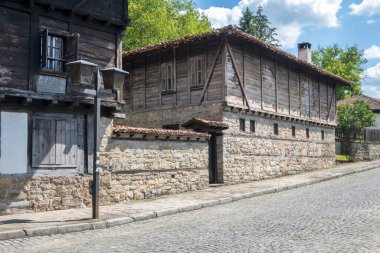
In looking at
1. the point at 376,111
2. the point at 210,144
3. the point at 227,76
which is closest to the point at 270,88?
the point at 227,76

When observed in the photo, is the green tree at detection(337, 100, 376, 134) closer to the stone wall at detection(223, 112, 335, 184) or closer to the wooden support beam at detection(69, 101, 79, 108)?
the stone wall at detection(223, 112, 335, 184)

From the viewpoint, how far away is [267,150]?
2123 cm

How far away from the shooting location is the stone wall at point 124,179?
11.3 metres

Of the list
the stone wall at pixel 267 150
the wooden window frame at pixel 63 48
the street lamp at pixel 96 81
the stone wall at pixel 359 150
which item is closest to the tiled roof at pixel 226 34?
the stone wall at pixel 267 150

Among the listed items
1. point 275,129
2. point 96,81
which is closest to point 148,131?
point 96,81

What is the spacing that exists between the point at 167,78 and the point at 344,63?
1339 inches

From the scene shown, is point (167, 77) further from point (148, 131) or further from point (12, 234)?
point (12, 234)

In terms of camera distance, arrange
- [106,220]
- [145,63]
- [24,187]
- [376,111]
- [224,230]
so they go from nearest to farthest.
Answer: [224,230] < [106,220] < [24,187] < [145,63] < [376,111]

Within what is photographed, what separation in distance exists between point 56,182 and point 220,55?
31.1ft

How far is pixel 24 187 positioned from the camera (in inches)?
446

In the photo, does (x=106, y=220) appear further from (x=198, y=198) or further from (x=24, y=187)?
(x=198, y=198)

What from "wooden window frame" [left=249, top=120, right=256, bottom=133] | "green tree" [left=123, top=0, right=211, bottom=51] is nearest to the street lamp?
"wooden window frame" [left=249, top=120, right=256, bottom=133]

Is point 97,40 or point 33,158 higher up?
point 97,40

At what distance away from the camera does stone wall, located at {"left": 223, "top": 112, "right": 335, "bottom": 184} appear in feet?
61.2
